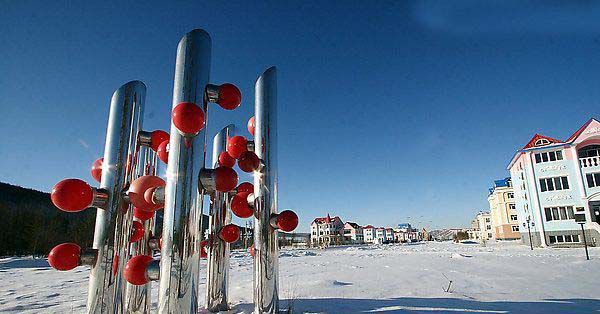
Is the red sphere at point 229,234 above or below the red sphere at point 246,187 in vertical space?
below

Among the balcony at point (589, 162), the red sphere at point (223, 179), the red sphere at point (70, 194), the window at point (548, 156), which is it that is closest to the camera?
the red sphere at point (70, 194)

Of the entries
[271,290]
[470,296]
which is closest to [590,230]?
[470,296]

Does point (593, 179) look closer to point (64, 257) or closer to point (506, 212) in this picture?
point (506, 212)

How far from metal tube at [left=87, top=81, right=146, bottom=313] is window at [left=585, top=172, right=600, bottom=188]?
117 feet

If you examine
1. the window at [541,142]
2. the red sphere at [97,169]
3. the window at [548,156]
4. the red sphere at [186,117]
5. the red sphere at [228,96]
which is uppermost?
the window at [541,142]

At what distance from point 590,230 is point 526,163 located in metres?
7.11

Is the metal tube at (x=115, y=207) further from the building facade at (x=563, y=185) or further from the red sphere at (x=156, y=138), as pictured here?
the building facade at (x=563, y=185)

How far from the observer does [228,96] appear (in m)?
2.32

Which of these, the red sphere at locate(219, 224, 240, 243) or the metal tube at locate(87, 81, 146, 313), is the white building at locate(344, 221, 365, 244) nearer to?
the red sphere at locate(219, 224, 240, 243)

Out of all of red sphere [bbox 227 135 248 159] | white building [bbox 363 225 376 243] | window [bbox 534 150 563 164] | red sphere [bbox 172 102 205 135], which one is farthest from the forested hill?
white building [bbox 363 225 376 243]

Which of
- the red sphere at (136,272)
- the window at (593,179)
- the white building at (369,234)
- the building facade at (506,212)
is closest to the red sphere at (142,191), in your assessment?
the red sphere at (136,272)

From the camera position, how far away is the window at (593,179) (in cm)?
2609

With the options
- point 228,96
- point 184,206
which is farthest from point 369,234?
point 184,206

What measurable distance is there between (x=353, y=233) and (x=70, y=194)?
10247cm
